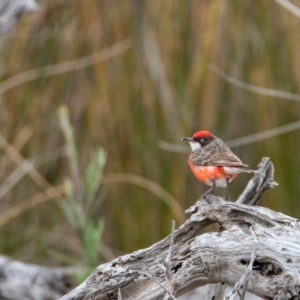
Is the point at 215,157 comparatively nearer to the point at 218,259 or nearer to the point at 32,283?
the point at 218,259

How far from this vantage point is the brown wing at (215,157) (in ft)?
8.47

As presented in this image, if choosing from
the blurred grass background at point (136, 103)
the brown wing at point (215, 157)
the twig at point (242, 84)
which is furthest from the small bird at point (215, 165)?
the blurred grass background at point (136, 103)

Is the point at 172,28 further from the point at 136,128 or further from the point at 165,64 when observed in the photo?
the point at 136,128

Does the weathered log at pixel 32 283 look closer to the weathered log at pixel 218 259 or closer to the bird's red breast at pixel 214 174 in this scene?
the bird's red breast at pixel 214 174

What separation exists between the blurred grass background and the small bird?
72 cm

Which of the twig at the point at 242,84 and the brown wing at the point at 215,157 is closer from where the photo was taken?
the brown wing at the point at 215,157

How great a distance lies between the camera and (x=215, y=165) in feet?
8.55

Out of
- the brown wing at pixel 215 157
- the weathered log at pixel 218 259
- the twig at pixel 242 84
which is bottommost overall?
the weathered log at pixel 218 259

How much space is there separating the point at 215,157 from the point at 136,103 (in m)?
1.14

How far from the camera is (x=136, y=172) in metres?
3.75

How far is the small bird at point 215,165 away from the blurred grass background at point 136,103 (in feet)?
2.38

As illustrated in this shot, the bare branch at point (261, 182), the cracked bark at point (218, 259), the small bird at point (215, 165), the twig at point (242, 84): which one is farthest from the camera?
the twig at point (242, 84)

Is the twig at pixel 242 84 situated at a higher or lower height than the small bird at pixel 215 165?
higher

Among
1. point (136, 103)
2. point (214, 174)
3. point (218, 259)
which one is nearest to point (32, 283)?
point (136, 103)
